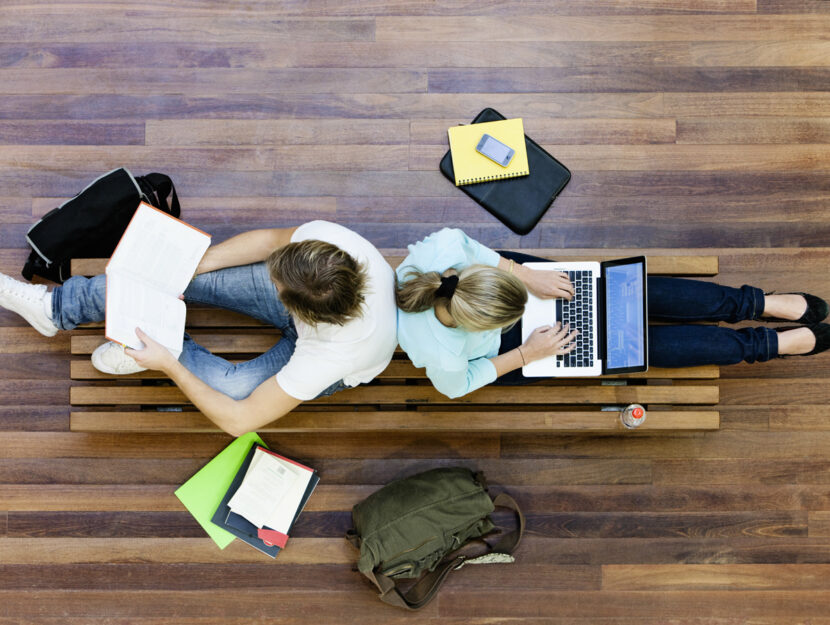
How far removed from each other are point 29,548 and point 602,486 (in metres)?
2.05

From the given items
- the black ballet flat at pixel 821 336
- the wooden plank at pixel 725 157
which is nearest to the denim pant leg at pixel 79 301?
the wooden plank at pixel 725 157

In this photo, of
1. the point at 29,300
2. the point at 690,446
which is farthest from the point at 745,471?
the point at 29,300

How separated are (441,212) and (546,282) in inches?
21.7

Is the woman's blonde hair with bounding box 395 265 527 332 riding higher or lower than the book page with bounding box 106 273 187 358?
higher

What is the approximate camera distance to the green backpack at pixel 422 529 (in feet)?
6.48

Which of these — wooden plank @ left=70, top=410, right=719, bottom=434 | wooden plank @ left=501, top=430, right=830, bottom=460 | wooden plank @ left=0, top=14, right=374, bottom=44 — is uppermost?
wooden plank @ left=0, top=14, right=374, bottom=44

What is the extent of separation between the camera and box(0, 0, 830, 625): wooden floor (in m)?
2.14

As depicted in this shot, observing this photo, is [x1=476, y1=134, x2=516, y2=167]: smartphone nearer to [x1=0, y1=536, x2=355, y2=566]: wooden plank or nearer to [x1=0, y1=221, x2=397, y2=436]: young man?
[x1=0, y1=221, x2=397, y2=436]: young man

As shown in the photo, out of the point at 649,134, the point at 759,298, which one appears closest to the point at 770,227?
the point at 759,298

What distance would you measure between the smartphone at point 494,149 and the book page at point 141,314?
3.76 feet

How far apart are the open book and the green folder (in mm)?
563

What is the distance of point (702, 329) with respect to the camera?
6.30 ft

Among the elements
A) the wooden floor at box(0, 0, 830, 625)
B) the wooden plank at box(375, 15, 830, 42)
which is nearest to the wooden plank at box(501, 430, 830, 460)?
the wooden floor at box(0, 0, 830, 625)

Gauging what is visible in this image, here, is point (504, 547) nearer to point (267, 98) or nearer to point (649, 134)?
point (649, 134)
